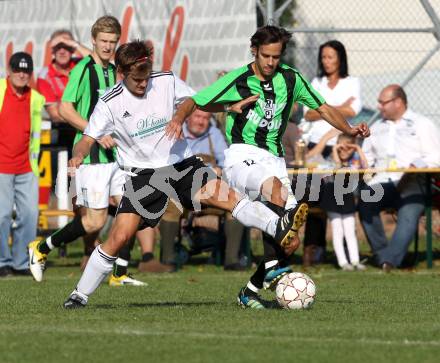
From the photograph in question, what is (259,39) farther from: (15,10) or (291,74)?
(15,10)

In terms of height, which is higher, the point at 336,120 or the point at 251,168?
the point at 336,120

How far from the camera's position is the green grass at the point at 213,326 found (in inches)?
257

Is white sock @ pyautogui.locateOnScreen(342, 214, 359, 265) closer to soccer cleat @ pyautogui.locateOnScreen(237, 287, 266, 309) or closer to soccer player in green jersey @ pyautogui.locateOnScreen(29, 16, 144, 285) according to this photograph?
soccer player in green jersey @ pyautogui.locateOnScreen(29, 16, 144, 285)

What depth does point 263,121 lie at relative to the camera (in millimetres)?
9539

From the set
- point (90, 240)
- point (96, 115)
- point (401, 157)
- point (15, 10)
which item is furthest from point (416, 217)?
point (15, 10)

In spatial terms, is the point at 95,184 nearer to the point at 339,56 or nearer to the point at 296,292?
the point at 296,292

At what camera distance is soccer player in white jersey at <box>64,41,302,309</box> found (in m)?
8.94

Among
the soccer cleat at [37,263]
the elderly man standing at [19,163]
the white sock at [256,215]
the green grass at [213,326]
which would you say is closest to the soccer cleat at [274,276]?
the green grass at [213,326]

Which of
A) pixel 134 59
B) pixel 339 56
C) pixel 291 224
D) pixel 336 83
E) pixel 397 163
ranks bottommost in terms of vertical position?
pixel 291 224

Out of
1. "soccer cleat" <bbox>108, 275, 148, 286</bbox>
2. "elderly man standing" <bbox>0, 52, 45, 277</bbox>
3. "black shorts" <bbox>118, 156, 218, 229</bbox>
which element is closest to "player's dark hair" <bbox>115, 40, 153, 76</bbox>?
"black shorts" <bbox>118, 156, 218, 229</bbox>

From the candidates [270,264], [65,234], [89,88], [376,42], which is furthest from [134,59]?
[376,42]

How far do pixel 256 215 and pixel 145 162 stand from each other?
1132 mm

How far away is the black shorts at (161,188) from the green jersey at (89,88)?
2.76 m

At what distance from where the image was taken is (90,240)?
1334cm
